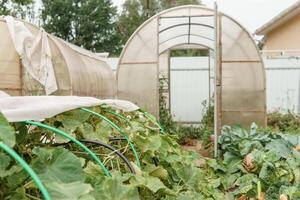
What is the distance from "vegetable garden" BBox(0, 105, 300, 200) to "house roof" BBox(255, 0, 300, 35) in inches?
384

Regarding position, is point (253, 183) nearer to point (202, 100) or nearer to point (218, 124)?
point (218, 124)

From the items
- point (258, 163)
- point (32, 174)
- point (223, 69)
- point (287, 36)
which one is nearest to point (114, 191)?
point (32, 174)

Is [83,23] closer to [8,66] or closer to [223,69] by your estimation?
[223,69]

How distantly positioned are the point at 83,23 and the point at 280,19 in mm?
16177

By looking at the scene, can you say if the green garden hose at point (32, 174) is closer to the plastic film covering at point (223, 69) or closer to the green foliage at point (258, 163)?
the green foliage at point (258, 163)

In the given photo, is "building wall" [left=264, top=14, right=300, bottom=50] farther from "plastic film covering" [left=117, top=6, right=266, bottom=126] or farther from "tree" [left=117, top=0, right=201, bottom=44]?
"tree" [left=117, top=0, right=201, bottom=44]

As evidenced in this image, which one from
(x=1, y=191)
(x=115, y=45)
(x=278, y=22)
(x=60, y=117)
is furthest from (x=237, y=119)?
(x=115, y=45)

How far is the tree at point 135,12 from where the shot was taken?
30.2m

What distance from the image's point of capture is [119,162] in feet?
8.36

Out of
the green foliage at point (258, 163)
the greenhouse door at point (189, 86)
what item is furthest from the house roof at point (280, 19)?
the green foliage at point (258, 163)

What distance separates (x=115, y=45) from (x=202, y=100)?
18384 mm

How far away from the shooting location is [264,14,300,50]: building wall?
617 inches

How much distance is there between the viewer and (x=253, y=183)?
414cm

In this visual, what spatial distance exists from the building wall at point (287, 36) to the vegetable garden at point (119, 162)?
10.7m
